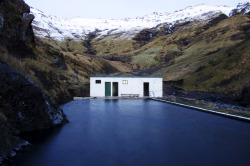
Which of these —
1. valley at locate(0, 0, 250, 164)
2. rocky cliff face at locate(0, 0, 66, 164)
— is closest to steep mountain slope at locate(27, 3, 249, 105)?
valley at locate(0, 0, 250, 164)

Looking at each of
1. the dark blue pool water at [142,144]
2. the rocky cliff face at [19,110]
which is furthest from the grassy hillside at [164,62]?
the dark blue pool water at [142,144]

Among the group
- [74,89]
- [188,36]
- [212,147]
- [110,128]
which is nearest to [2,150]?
[110,128]

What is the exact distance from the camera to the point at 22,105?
24.6 ft

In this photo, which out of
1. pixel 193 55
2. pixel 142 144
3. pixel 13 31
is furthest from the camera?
pixel 193 55

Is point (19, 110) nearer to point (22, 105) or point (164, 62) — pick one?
point (22, 105)

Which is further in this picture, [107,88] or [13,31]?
[107,88]

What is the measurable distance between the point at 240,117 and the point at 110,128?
6486 mm

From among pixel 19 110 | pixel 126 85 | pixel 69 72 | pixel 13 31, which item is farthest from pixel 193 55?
pixel 19 110

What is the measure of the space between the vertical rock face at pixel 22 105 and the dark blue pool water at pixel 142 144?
0.53m

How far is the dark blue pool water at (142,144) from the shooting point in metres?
5.62

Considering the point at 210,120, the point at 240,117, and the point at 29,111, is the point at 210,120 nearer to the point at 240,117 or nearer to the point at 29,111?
the point at 240,117

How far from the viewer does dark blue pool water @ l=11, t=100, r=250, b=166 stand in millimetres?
5625

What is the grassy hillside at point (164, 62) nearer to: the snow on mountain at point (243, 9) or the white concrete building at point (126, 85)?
the white concrete building at point (126, 85)

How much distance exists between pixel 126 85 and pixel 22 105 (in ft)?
57.0
